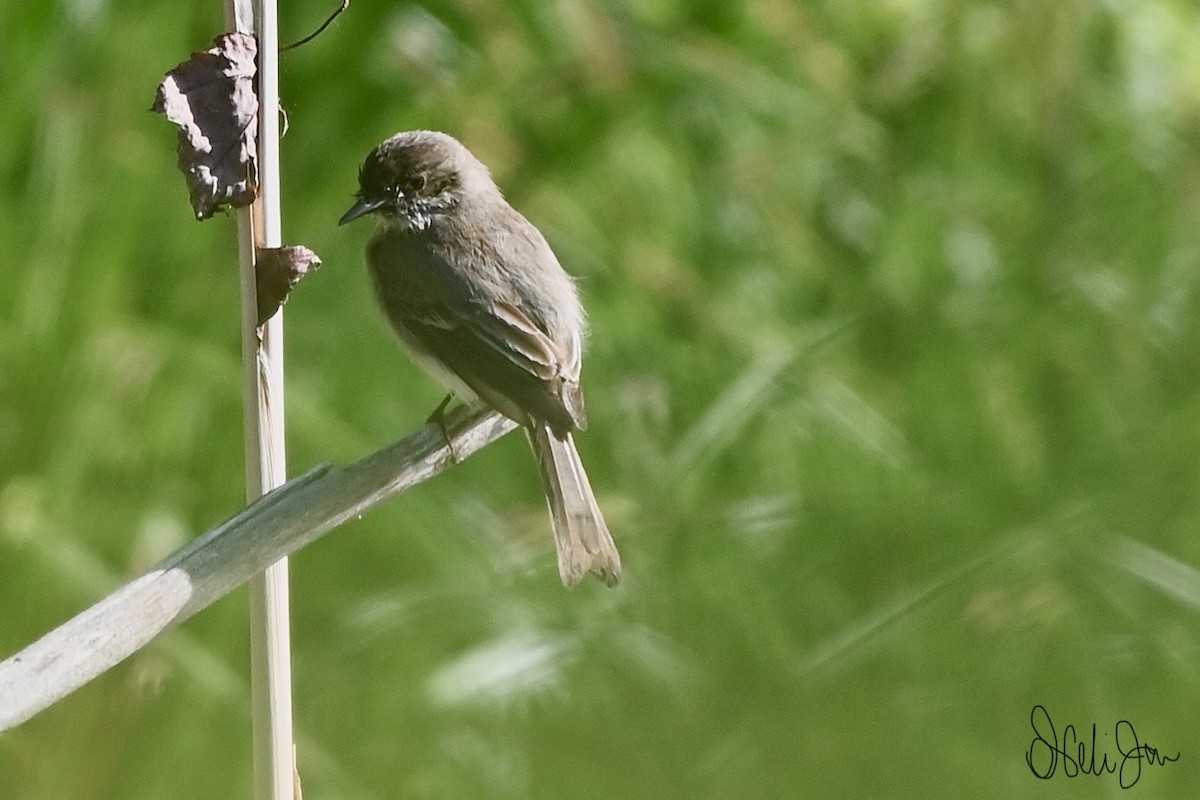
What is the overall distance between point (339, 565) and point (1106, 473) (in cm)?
193

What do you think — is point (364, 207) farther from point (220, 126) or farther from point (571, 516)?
point (220, 126)

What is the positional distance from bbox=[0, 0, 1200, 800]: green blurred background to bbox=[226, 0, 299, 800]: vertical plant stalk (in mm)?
1366

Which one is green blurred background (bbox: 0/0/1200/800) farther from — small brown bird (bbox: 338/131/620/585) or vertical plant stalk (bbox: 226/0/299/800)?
vertical plant stalk (bbox: 226/0/299/800)

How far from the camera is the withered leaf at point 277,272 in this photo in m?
1.95

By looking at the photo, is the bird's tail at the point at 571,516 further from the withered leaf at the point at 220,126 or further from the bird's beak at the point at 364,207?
the withered leaf at the point at 220,126

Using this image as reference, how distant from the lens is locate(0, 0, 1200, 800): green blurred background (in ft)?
11.9

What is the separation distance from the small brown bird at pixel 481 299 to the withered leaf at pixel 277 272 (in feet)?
2.81

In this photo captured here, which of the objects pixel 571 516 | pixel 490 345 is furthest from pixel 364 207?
pixel 571 516

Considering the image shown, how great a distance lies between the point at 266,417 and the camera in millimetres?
2068

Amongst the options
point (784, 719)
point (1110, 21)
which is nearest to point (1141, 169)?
point (1110, 21)

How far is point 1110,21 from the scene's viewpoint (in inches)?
156

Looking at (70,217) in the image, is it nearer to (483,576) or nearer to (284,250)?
(483,576)
